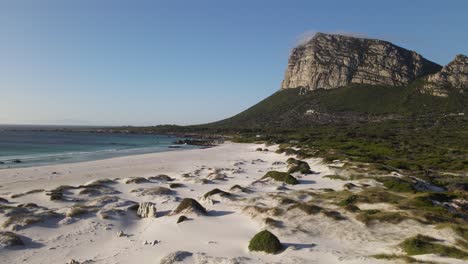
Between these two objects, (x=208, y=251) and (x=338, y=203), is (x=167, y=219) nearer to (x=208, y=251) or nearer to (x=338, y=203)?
(x=208, y=251)

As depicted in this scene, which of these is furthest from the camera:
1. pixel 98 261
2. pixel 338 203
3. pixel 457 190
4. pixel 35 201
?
pixel 457 190

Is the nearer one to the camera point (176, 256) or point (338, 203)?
point (176, 256)

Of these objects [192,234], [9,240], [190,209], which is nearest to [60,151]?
[190,209]

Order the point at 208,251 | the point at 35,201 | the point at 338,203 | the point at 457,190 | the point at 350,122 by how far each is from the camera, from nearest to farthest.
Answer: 1. the point at 208,251
2. the point at 338,203
3. the point at 35,201
4. the point at 457,190
5. the point at 350,122

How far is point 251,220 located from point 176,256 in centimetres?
791

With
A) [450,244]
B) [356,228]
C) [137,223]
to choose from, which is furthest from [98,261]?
[450,244]

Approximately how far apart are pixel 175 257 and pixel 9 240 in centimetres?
940

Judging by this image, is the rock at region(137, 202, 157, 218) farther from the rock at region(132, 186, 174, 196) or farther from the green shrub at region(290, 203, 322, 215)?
the green shrub at region(290, 203, 322, 215)

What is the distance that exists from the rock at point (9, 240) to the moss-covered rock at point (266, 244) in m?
12.6

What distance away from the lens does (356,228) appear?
2183 centimetres

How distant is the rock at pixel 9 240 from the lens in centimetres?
1915

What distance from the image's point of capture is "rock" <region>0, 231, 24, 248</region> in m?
19.1

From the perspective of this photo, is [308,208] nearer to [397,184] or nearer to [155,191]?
[155,191]

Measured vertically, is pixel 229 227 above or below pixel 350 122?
below
